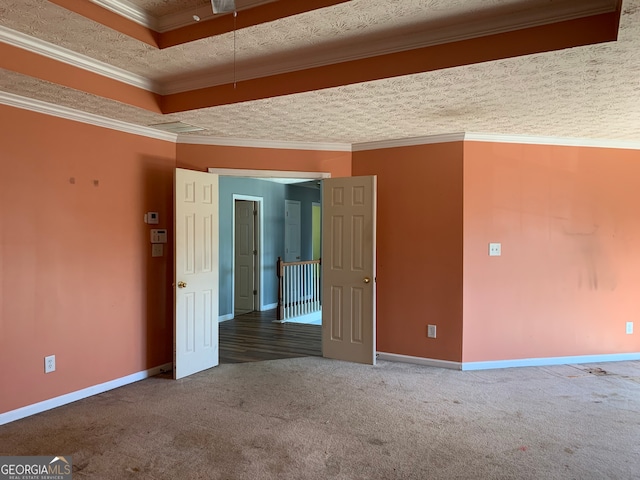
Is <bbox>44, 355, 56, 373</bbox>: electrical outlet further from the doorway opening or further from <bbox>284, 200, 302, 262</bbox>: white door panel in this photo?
<bbox>284, 200, 302, 262</bbox>: white door panel

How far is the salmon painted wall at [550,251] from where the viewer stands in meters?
4.59

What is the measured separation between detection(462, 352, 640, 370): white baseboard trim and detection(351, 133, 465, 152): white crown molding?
2356mm

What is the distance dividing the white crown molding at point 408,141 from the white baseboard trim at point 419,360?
91.5 inches

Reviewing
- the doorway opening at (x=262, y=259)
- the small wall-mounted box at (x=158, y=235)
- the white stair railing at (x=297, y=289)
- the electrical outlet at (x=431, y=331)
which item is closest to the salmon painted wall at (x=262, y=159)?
the small wall-mounted box at (x=158, y=235)

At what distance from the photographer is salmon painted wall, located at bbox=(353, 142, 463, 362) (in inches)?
180

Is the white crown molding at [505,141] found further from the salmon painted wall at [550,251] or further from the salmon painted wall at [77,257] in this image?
the salmon painted wall at [77,257]

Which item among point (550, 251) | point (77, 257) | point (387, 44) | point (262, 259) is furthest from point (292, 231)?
point (387, 44)

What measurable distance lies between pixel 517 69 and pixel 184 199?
3095 mm

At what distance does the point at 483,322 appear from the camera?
181 inches

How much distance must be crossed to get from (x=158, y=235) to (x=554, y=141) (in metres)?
4.31

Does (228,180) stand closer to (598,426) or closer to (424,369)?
(424,369)

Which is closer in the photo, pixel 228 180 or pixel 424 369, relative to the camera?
pixel 424 369

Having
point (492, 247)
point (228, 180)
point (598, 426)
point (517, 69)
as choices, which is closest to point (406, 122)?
point (517, 69)

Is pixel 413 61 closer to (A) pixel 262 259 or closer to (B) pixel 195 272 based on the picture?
(B) pixel 195 272
